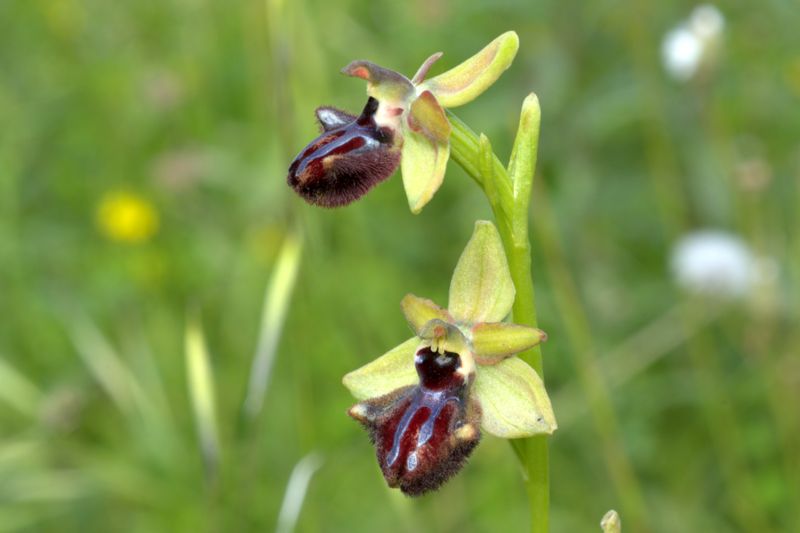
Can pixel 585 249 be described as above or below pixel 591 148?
below

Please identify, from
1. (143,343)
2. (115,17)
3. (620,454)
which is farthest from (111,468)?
(115,17)

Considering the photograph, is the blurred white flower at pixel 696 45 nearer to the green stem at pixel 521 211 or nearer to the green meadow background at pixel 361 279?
the green meadow background at pixel 361 279

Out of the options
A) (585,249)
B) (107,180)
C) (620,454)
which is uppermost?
(107,180)

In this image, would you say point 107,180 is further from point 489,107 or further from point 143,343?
point 489,107

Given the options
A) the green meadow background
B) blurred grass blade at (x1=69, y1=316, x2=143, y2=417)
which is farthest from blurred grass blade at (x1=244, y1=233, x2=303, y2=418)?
blurred grass blade at (x1=69, y1=316, x2=143, y2=417)

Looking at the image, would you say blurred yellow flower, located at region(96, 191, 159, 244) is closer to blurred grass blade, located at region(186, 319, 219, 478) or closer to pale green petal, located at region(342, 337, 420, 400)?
blurred grass blade, located at region(186, 319, 219, 478)

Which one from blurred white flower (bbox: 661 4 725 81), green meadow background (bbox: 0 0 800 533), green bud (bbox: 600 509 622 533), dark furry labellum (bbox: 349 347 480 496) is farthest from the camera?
green meadow background (bbox: 0 0 800 533)

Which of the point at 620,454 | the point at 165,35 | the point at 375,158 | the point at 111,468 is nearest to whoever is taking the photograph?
the point at 375,158
